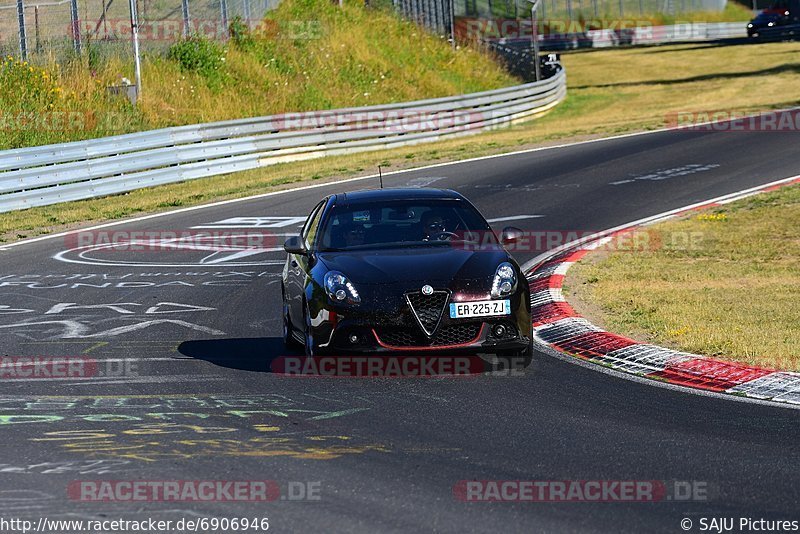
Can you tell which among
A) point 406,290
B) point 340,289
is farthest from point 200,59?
point 406,290

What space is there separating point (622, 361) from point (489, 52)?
41780 mm

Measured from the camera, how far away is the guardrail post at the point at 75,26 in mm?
31159

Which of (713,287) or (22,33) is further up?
(22,33)

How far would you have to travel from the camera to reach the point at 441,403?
854 centimetres

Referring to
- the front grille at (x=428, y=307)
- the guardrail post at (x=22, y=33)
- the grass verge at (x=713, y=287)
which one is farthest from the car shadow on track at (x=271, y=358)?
the guardrail post at (x=22, y=33)

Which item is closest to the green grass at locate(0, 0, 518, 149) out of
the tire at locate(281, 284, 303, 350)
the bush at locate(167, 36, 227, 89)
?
the bush at locate(167, 36, 227, 89)

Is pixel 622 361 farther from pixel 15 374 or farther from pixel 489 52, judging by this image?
pixel 489 52

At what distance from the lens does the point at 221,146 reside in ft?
89.7

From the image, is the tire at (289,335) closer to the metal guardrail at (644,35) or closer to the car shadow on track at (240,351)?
the car shadow on track at (240,351)

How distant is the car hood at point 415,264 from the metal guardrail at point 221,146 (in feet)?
46.5

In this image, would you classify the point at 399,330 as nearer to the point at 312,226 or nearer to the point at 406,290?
the point at 406,290

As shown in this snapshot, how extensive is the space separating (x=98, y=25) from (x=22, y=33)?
2.45 m

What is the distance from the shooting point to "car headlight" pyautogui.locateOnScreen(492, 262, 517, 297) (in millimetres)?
9648

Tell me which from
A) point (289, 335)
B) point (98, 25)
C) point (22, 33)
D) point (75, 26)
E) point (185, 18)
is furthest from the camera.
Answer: point (185, 18)
